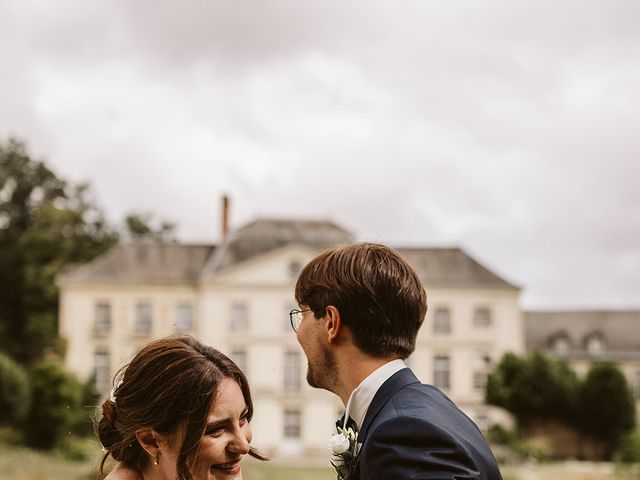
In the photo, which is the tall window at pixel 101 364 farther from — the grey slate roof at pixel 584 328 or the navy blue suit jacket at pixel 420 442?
the navy blue suit jacket at pixel 420 442

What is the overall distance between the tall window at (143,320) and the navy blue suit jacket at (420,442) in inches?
1544

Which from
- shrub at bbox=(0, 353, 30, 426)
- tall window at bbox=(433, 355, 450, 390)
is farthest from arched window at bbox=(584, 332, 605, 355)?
shrub at bbox=(0, 353, 30, 426)

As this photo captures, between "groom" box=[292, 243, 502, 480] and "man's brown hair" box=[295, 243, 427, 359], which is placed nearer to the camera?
"groom" box=[292, 243, 502, 480]

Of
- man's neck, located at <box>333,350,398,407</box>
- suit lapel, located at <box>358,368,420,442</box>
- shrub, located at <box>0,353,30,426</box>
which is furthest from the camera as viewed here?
shrub, located at <box>0,353,30,426</box>

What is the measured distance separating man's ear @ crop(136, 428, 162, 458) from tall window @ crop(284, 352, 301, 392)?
37847 millimetres

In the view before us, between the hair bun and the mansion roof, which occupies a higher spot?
the mansion roof

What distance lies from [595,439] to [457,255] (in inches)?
403

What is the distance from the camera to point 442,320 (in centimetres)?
4166

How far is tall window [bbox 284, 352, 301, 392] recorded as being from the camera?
40.5 meters

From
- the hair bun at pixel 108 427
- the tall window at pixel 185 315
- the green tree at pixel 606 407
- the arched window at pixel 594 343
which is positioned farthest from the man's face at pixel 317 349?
Result: the arched window at pixel 594 343

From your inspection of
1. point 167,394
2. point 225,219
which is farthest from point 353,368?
point 225,219

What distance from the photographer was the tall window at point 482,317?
41.4 meters

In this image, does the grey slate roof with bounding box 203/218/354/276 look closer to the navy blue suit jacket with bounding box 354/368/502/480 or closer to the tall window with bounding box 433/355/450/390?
the tall window with bounding box 433/355/450/390

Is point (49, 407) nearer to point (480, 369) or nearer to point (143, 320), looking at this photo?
point (143, 320)
